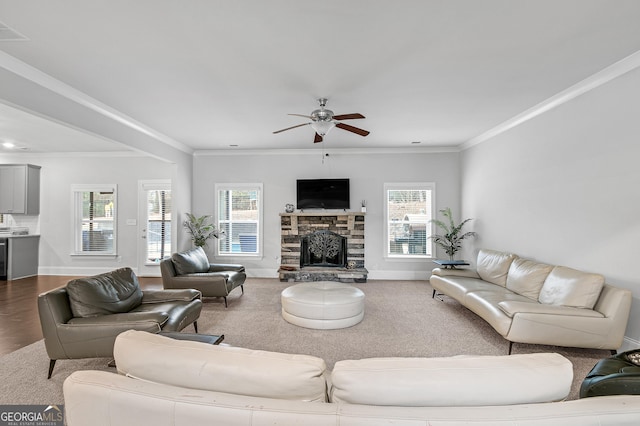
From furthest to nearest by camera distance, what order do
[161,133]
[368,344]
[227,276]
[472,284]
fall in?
[161,133] < [227,276] < [472,284] < [368,344]

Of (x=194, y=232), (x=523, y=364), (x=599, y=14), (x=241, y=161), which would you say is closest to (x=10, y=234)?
(x=194, y=232)

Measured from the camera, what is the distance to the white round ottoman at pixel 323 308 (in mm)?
3605

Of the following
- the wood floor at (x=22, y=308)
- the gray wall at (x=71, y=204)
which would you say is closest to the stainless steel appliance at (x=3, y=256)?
the wood floor at (x=22, y=308)

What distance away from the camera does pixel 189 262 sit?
4719mm

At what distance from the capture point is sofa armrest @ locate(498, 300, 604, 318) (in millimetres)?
2801

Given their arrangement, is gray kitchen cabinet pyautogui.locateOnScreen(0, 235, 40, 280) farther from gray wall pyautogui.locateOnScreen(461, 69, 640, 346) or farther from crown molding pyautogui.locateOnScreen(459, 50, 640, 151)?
crown molding pyautogui.locateOnScreen(459, 50, 640, 151)

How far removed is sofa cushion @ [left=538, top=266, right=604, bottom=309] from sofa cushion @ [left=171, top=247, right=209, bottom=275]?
15.5ft

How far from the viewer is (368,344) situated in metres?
3.21

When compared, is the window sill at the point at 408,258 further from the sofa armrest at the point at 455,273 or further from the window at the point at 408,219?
the sofa armrest at the point at 455,273

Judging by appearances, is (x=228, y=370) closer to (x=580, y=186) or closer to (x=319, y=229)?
(x=580, y=186)

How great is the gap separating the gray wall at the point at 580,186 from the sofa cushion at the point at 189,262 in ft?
16.2

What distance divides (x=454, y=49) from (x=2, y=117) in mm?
5960

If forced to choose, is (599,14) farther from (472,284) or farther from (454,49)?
(472,284)

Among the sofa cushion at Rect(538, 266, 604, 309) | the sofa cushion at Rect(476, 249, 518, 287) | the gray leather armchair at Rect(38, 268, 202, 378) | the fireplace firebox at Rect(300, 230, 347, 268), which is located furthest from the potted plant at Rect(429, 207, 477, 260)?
the gray leather armchair at Rect(38, 268, 202, 378)
